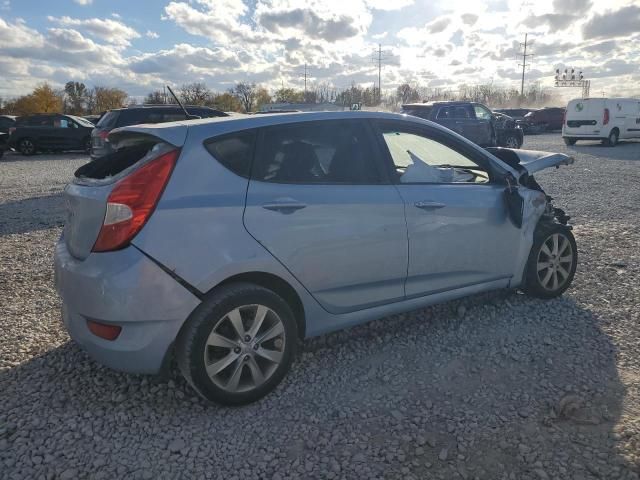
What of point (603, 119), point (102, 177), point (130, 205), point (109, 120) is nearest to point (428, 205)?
point (130, 205)

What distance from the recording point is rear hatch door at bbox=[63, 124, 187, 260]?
2.67 m

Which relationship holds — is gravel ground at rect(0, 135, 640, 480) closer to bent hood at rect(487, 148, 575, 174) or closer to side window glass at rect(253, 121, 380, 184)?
bent hood at rect(487, 148, 575, 174)

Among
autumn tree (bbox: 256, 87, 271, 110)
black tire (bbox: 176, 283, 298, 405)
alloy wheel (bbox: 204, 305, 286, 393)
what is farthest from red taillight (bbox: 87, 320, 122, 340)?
autumn tree (bbox: 256, 87, 271, 110)

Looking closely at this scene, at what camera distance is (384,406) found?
289 centimetres

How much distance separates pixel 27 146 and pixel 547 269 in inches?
848

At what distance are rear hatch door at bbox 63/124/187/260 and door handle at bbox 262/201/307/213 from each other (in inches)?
22.8

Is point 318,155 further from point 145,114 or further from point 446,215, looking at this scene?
point 145,114

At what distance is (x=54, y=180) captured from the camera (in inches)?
505

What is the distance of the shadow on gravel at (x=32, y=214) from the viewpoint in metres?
7.40

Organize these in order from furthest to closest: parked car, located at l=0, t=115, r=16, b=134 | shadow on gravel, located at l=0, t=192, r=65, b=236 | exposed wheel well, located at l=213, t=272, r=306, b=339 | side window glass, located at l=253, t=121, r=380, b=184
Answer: parked car, located at l=0, t=115, r=16, b=134
shadow on gravel, located at l=0, t=192, r=65, b=236
side window glass, located at l=253, t=121, r=380, b=184
exposed wheel well, located at l=213, t=272, r=306, b=339

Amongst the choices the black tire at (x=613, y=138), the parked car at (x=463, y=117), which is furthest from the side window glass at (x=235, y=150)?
the black tire at (x=613, y=138)

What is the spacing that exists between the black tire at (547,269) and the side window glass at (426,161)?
28.3 inches

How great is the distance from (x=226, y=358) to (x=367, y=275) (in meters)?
1.03

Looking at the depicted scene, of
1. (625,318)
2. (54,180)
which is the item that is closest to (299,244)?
(625,318)
